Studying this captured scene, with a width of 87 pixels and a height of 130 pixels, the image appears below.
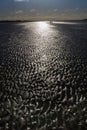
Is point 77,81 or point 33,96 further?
point 77,81

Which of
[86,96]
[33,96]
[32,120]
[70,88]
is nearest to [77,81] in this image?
[70,88]

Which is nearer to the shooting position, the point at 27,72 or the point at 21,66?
the point at 27,72

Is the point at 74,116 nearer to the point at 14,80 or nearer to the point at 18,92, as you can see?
the point at 18,92

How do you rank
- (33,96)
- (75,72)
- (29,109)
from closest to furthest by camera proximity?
(29,109)
(33,96)
(75,72)

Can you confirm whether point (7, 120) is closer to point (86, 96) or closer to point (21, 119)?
point (21, 119)

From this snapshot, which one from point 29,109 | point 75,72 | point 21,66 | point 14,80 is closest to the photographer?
point 29,109

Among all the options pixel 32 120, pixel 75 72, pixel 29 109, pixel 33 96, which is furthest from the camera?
pixel 75 72

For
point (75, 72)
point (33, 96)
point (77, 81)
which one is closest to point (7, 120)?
point (33, 96)

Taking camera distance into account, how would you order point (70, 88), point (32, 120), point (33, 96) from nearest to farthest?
point (32, 120) → point (33, 96) → point (70, 88)
